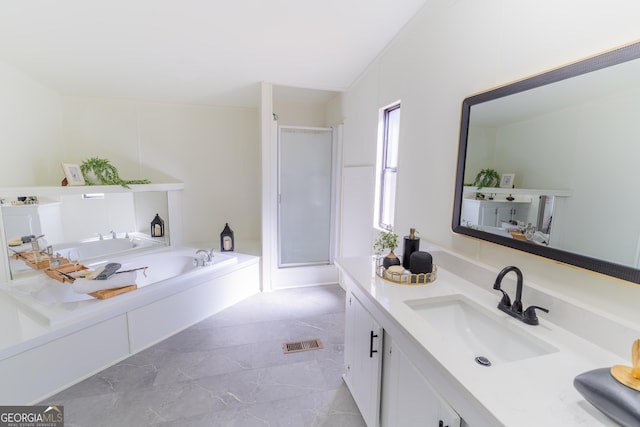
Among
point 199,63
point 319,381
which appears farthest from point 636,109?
point 199,63

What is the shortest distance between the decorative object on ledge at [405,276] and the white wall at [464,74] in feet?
0.98

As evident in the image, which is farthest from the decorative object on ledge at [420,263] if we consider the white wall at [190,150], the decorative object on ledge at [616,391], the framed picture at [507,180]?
the white wall at [190,150]

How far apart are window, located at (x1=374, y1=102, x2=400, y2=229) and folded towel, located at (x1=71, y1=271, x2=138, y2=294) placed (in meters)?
2.31

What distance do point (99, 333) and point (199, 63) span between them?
2.49 metres

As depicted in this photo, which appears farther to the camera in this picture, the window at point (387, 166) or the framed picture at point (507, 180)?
the window at point (387, 166)

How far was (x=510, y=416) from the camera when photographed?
70cm

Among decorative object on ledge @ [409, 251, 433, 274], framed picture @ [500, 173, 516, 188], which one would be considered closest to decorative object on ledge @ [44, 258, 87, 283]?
decorative object on ledge @ [409, 251, 433, 274]

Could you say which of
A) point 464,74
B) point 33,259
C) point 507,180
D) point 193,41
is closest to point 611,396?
point 507,180

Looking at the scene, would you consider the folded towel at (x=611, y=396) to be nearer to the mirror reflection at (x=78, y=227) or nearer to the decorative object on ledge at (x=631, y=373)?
the decorative object on ledge at (x=631, y=373)

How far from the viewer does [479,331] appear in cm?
128

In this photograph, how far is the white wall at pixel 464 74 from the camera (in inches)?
40.6

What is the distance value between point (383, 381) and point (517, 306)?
29.1 inches

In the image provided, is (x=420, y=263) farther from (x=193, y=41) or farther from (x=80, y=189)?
(x=80, y=189)

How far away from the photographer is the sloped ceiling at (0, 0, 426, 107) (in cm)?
196
